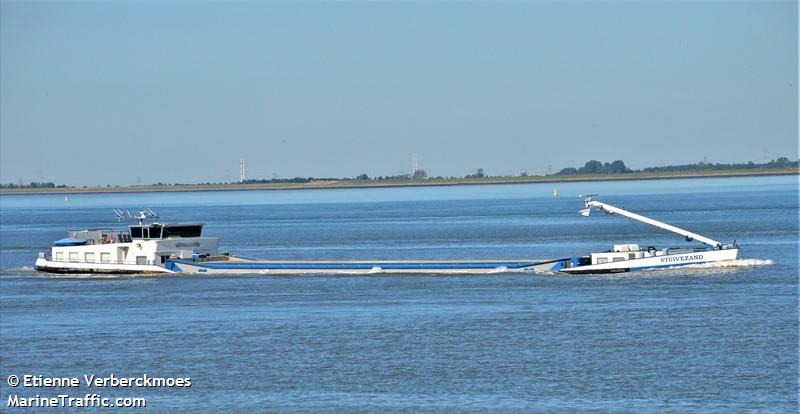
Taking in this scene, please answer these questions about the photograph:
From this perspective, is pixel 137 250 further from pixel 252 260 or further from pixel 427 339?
pixel 427 339

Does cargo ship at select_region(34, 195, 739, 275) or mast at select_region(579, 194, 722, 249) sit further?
cargo ship at select_region(34, 195, 739, 275)

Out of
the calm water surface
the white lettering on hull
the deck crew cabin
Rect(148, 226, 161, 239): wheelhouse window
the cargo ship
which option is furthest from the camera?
the deck crew cabin

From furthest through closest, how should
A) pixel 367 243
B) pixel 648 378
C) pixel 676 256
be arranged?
pixel 367 243
pixel 676 256
pixel 648 378

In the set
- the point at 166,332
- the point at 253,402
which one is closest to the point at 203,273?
the point at 166,332

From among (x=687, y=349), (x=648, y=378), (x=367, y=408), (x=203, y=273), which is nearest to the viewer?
(x=367, y=408)

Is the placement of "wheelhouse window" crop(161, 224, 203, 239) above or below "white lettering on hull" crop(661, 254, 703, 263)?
above

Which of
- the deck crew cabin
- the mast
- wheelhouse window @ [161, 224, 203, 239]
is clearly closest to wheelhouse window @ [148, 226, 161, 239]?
the deck crew cabin

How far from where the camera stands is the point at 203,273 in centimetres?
8925

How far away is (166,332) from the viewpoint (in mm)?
57250

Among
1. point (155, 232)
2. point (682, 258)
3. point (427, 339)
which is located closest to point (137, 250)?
point (155, 232)

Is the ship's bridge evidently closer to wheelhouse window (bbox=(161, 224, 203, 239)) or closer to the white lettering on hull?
wheelhouse window (bbox=(161, 224, 203, 239))

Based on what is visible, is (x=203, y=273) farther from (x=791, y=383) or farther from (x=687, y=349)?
(x=791, y=383)

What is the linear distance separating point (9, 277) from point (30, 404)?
184 ft

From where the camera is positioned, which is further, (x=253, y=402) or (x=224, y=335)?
(x=224, y=335)
